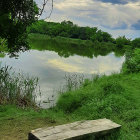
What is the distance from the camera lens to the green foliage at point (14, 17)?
366 cm

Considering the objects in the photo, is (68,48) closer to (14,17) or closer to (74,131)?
(14,17)

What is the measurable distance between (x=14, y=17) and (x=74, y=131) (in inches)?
95.9

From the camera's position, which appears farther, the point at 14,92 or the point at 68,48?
the point at 68,48

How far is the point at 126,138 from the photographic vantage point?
425 cm

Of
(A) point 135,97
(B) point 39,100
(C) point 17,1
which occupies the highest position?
(C) point 17,1

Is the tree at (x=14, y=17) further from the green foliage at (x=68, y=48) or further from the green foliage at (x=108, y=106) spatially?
Result: the green foliage at (x=68, y=48)

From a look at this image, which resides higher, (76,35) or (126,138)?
(76,35)

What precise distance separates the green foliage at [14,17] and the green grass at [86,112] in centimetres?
174

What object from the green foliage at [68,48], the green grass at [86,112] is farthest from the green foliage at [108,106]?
the green foliage at [68,48]

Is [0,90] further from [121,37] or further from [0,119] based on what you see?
[121,37]

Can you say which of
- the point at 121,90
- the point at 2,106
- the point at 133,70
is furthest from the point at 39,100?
the point at 133,70

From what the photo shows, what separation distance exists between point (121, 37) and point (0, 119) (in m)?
64.6

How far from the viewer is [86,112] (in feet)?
20.1

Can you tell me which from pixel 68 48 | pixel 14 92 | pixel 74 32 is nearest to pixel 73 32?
pixel 74 32
